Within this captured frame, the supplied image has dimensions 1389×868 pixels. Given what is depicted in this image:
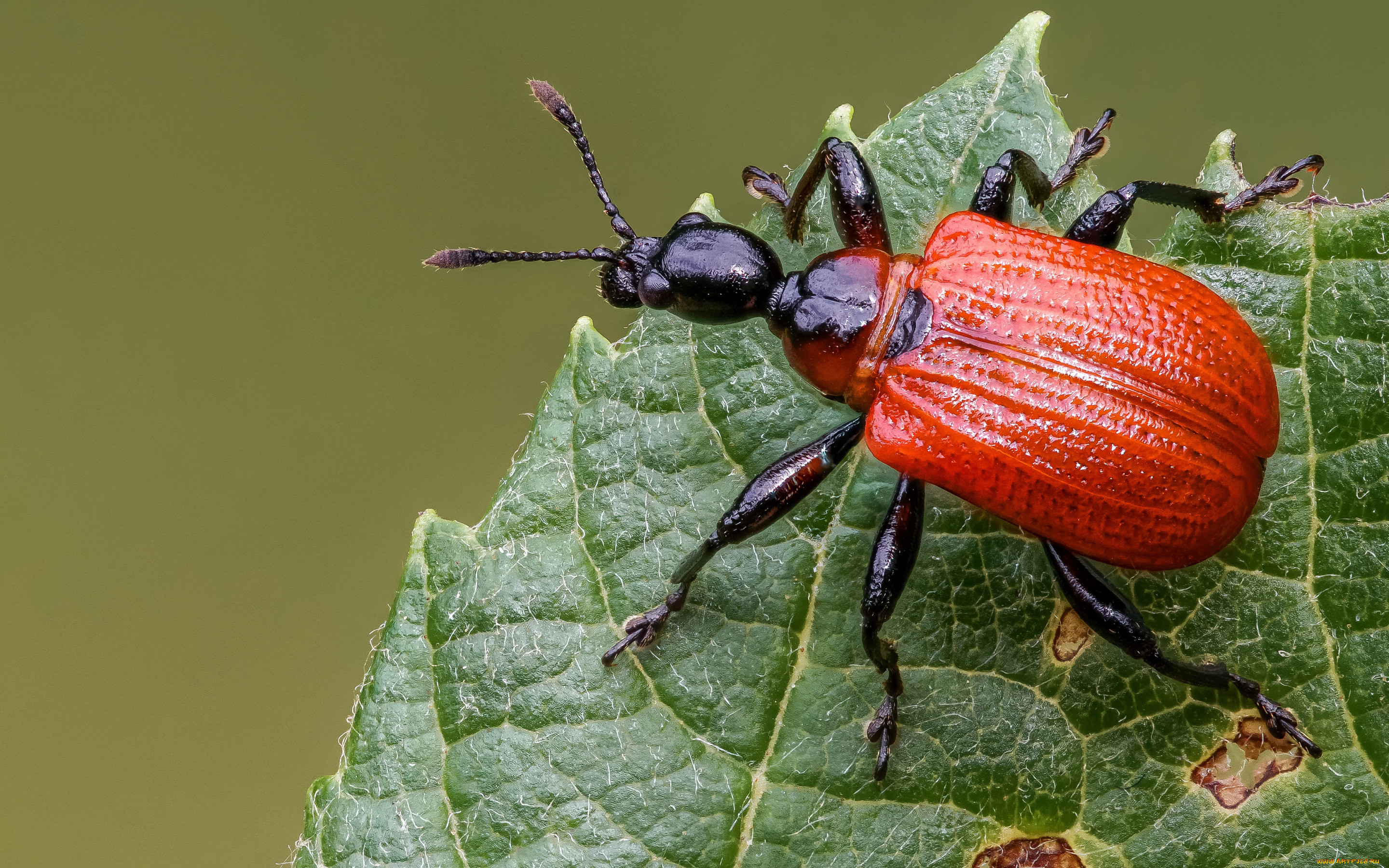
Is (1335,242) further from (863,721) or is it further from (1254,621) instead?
(863,721)

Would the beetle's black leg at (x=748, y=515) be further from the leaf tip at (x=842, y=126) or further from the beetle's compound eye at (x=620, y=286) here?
the leaf tip at (x=842, y=126)

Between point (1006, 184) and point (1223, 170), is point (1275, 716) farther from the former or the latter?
point (1006, 184)

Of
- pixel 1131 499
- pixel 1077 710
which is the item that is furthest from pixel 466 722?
pixel 1131 499

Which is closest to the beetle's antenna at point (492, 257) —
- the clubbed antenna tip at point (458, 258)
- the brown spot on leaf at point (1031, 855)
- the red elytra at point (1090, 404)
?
the clubbed antenna tip at point (458, 258)

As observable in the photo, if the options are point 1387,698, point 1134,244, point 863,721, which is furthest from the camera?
point 1134,244

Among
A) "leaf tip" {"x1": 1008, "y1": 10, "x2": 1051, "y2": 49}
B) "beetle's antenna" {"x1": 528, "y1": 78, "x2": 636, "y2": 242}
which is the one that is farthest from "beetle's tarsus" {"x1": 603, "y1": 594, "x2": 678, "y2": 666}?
"leaf tip" {"x1": 1008, "y1": 10, "x2": 1051, "y2": 49}

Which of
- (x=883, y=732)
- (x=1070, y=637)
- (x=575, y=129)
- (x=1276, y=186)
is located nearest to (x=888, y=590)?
(x=883, y=732)

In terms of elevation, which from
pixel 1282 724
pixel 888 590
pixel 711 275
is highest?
pixel 711 275
